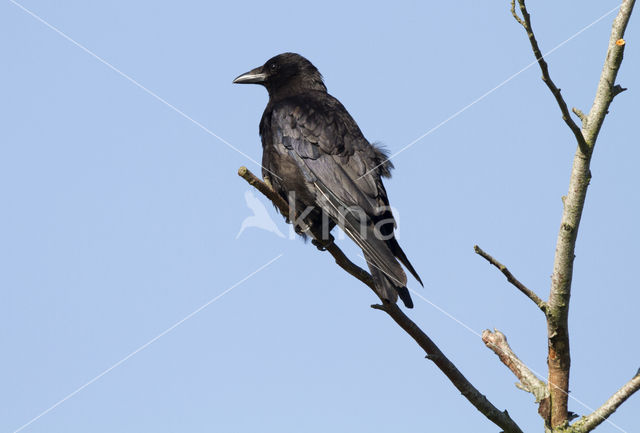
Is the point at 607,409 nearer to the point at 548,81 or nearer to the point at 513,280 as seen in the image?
the point at 513,280

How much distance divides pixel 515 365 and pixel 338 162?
2.22 m

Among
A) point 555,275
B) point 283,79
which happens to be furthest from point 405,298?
point 283,79

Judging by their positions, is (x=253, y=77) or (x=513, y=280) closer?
(x=513, y=280)

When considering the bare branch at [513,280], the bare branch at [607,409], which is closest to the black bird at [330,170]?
the bare branch at [513,280]

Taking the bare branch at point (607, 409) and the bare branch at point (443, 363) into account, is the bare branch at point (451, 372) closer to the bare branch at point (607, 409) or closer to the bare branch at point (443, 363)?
the bare branch at point (443, 363)

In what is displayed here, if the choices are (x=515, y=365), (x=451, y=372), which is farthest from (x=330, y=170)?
(x=451, y=372)

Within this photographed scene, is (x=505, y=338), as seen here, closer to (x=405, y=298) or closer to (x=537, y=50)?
(x=405, y=298)

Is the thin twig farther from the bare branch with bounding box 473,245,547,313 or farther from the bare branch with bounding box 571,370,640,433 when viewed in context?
the bare branch with bounding box 571,370,640,433

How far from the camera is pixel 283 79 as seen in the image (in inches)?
271

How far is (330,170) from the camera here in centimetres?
559

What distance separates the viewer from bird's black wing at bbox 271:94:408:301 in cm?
518

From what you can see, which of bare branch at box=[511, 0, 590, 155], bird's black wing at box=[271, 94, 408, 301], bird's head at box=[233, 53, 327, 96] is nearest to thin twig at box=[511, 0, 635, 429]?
bare branch at box=[511, 0, 590, 155]

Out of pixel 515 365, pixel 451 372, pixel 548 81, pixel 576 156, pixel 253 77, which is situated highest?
pixel 253 77

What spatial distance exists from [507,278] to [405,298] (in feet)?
3.74
